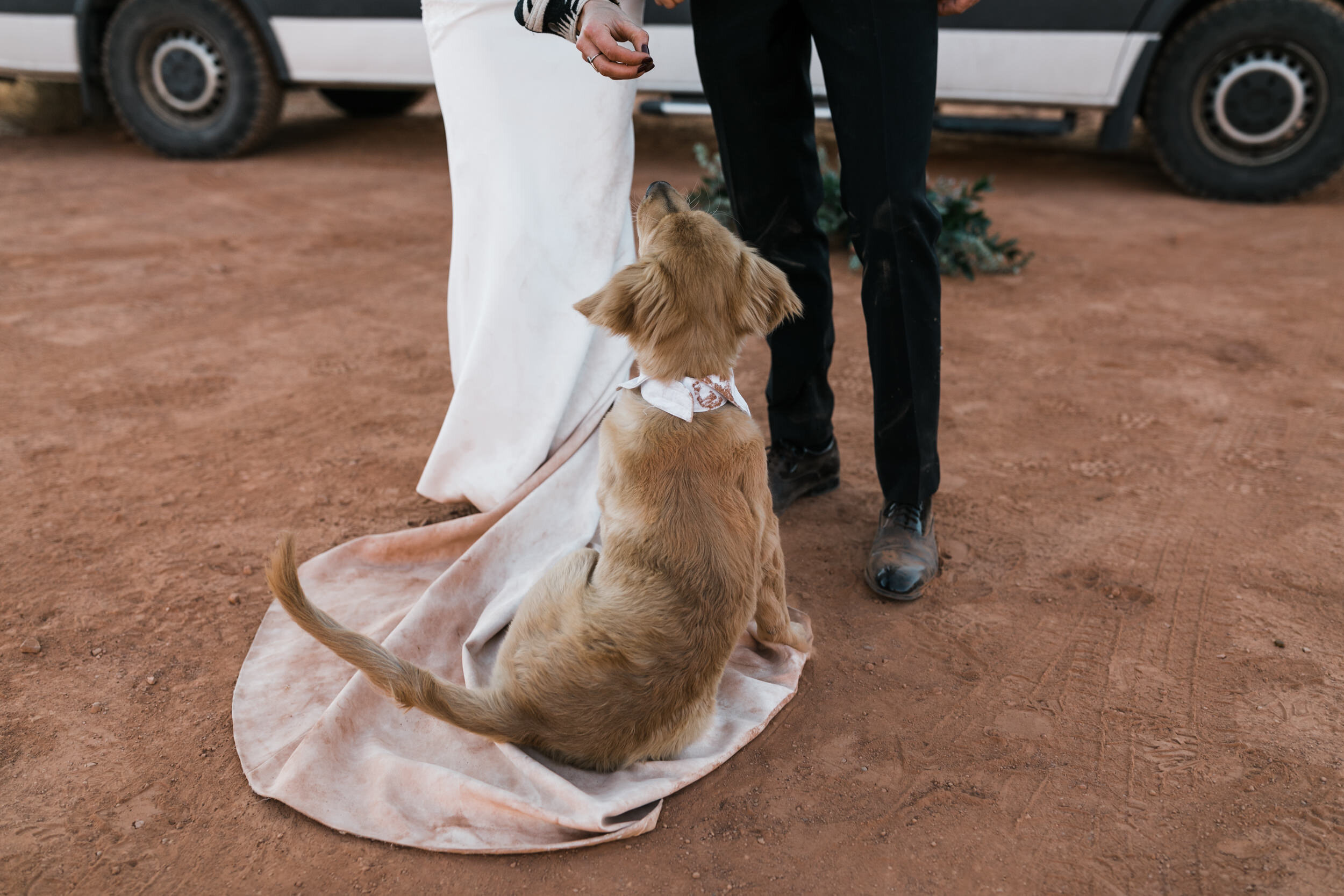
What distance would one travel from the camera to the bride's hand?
2416 millimetres

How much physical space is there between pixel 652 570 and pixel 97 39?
27.0 ft

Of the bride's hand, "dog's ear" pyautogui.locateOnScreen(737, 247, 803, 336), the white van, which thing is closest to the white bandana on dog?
"dog's ear" pyautogui.locateOnScreen(737, 247, 803, 336)

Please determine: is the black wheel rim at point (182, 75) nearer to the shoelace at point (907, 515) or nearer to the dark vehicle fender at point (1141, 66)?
the dark vehicle fender at point (1141, 66)

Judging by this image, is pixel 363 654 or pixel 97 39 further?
pixel 97 39

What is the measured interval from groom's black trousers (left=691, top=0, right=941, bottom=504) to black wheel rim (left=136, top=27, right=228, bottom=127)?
21.4 ft

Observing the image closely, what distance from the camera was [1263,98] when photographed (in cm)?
666

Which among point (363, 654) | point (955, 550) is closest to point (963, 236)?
point (955, 550)

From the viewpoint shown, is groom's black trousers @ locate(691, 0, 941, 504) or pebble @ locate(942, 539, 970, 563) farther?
pebble @ locate(942, 539, 970, 563)

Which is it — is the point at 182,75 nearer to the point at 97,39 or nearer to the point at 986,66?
the point at 97,39

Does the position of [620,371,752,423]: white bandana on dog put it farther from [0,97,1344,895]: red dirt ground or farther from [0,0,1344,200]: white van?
[0,0,1344,200]: white van

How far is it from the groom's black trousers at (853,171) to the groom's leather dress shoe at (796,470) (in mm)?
245

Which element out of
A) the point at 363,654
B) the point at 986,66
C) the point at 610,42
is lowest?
the point at 363,654

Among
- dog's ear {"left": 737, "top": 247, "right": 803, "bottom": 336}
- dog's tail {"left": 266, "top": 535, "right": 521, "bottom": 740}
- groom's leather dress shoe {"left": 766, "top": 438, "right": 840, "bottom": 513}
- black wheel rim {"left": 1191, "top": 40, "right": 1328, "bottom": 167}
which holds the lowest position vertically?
groom's leather dress shoe {"left": 766, "top": 438, "right": 840, "bottom": 513}

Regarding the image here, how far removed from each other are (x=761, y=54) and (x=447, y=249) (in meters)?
3.86
